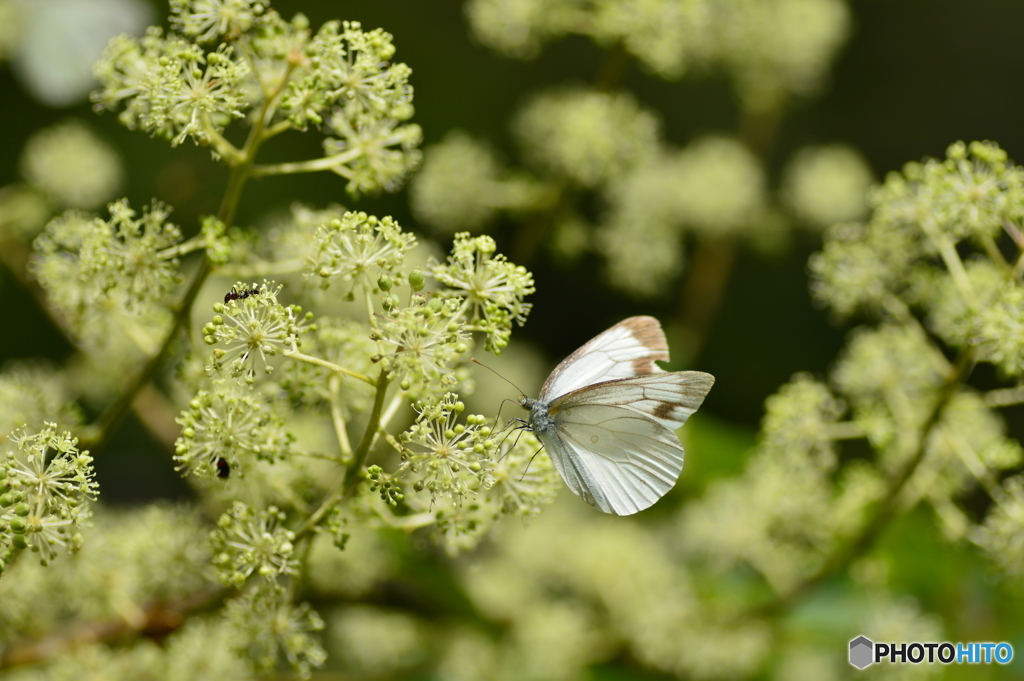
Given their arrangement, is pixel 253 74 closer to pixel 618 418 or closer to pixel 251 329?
pixel 251 329

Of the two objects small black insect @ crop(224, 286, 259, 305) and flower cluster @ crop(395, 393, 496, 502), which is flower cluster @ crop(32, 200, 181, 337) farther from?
flower cluster @ crop(395, 393, 496, 502)

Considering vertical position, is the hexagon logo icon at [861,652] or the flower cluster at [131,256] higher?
the flower cluster at [131,256]

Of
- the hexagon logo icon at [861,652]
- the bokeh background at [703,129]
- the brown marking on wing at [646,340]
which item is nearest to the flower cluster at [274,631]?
the brown marking on wing at [646,340]

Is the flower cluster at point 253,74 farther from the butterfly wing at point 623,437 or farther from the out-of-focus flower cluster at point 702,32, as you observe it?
the out-of-focus flower cluster at point 702,32

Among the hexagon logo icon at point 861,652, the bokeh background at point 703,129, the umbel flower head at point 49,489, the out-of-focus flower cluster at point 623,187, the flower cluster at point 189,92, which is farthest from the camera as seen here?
the bokeh background at point 703,129

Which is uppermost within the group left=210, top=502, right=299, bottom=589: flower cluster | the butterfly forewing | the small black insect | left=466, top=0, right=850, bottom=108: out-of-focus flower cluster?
left=466, top=0, right=850, bottom=108: out-of-focus flower cluster

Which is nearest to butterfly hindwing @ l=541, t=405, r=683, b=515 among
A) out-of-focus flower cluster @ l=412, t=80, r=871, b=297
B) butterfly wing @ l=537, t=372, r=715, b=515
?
butterfly wing @ l=537, t=372, r=715, b=515

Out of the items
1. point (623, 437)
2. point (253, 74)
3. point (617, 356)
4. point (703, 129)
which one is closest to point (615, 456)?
point (623, 437)
